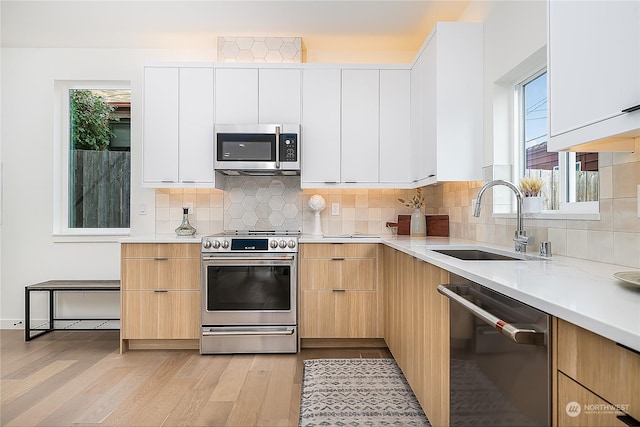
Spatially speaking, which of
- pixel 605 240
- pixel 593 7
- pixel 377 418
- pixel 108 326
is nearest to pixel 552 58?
pixel 593 7

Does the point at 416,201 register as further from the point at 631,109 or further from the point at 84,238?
the point at 84,238

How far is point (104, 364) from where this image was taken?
9.53 ft

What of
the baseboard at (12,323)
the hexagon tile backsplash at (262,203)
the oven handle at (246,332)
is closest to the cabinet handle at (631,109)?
the oven handle at (246,332)

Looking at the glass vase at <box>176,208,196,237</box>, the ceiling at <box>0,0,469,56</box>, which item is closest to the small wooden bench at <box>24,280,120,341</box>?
the glass vase at <box>176,208,196,237</box>

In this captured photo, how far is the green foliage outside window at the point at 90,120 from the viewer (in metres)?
4.00

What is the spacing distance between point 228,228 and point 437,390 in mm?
2548

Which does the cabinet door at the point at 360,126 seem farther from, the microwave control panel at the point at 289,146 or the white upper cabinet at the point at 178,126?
the white upper cabinet at the point at 178,126

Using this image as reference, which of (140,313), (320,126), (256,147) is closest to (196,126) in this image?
(256,147)

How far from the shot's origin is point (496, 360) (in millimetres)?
1210

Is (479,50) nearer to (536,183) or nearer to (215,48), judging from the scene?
(536,183)

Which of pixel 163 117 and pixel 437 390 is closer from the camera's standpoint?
pixel 437 390

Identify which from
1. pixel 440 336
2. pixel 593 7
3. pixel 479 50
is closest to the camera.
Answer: pixel 593 7

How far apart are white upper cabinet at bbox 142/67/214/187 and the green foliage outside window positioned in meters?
0.84

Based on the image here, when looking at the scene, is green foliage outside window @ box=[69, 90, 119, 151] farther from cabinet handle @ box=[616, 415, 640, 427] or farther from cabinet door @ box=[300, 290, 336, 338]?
cabinet handle @ box=[616, 415, 640, 427]
